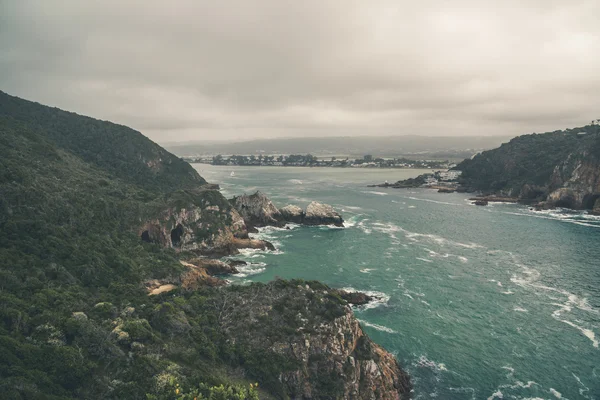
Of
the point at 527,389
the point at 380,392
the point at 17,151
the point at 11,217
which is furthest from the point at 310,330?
the point at 17,151

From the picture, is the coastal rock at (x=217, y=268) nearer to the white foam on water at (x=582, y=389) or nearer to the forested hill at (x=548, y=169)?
the white foam on water at (x=582, y=389)

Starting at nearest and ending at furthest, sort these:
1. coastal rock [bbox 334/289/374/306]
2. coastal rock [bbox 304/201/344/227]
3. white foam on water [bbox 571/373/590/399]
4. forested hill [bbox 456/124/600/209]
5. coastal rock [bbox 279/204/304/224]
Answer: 1. white foam on water [bbox 571/373/590/399]
2. coastal rock [bbox 334/289/374/306]
3. coastal rock [bbox 304/201/344/227]
4. coastal rock [bbox 279/204/304/224]
5. forested hill [bbox 456/124/600/209]

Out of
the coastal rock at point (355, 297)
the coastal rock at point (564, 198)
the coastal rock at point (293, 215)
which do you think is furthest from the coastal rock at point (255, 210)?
the coastal rock at point (564, 198)

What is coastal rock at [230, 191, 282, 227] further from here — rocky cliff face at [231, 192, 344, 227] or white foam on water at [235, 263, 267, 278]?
white foam on water at [235, 263, 267, 278]

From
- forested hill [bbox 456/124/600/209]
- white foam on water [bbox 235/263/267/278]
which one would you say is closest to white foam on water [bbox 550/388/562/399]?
white foam on water [bbox 235/263/267/278]

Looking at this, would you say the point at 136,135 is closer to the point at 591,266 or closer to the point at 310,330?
the point at 310,330

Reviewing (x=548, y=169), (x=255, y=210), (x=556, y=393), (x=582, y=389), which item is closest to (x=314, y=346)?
(x=556, y=393)

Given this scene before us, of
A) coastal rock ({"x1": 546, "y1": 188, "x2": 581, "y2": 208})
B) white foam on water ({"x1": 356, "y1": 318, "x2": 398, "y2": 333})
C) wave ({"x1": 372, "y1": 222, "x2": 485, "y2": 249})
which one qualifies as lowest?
white foam on water ({"x1": 356, "y1": 318, "x2": 398, "y2": 333})
